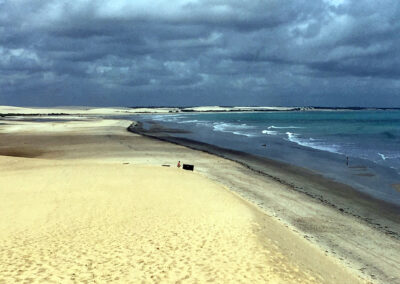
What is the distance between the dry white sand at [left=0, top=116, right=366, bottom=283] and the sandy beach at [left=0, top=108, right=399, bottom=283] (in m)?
0.03

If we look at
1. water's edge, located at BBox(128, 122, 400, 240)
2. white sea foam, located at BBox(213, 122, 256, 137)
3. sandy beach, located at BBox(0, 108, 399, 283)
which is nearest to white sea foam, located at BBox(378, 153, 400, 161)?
water's edge, located at BBox(128, 122, 400, 240)

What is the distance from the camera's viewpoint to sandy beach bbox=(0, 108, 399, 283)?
10188mm

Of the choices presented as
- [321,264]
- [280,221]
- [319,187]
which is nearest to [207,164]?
[319,187]

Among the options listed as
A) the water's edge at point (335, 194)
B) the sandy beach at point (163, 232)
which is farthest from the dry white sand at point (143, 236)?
the water's edge at point (335, 194)

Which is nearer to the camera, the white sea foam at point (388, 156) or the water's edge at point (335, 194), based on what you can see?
the water's edge at point (335, 194)

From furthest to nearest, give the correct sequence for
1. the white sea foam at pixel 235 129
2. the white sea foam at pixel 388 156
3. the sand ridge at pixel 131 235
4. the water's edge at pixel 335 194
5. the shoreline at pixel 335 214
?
the white sea foam at pixel 235 129 < the white sea foam at pixel 388 156 < the water's edge at pixel 335 194 < the shoreline at pixel 335 214 < the sand ridge at pixel 131 235

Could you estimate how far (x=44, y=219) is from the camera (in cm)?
1502

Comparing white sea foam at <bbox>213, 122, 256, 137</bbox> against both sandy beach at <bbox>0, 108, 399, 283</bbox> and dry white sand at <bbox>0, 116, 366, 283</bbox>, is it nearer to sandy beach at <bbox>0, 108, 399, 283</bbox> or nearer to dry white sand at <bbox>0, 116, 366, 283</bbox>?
sandy beach at <bbox>0, 108, 399, 283</bbox>

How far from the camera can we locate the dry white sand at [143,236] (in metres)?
10.1

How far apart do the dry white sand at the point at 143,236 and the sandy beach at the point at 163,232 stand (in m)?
0.03

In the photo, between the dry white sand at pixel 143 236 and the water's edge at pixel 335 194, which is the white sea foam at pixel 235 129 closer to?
the water's edge at pixel 335 194

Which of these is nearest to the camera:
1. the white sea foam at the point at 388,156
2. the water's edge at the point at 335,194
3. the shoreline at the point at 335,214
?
the shoreline at the point at 335,214

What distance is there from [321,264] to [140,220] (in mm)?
7048

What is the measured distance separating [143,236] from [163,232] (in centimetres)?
83
